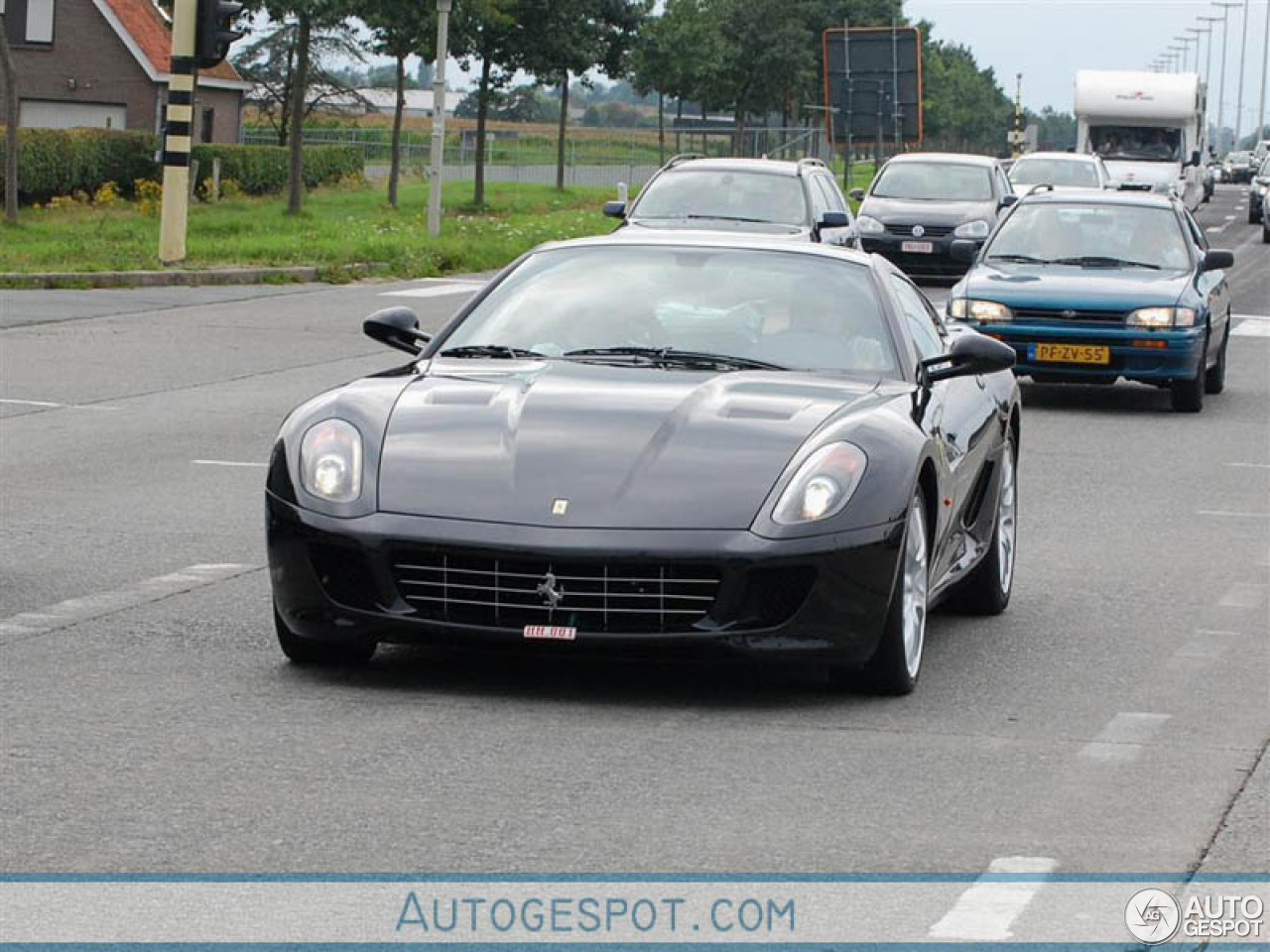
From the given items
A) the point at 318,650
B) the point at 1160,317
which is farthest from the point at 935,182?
the point at 318,650

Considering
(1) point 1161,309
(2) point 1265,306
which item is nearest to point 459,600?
(1) point 1161,309

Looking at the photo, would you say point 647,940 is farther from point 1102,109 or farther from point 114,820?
point 1102,109

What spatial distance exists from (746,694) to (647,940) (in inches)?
106

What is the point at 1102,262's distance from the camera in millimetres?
18906

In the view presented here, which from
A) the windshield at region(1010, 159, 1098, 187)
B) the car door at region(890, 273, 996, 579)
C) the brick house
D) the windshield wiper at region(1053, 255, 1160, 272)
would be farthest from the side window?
the brick house

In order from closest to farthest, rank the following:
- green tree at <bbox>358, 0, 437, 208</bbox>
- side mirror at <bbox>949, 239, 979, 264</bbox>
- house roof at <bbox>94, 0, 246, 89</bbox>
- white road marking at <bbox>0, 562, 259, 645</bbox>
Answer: white road marking at <bbox>0, 562, 259, 645</bbox> < side mirror at <bbox>949, 239, 979, 264</bbox> < green tree at <bbox>358, 0, 437, 208</bbox> < house roof at <bbox>94, 0, 246, 89</bbox>

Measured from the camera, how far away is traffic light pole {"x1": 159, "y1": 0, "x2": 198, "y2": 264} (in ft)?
89.7

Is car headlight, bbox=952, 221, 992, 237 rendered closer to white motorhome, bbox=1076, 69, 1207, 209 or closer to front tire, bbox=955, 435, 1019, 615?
front tire, bbox=955, 435, 1019, 615

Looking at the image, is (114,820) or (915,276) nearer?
(114,820)

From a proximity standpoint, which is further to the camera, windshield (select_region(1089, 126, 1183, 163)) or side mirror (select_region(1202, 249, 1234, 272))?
windshield (select_region(1089, 126, 1183, 163))

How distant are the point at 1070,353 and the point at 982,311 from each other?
0.70 metres

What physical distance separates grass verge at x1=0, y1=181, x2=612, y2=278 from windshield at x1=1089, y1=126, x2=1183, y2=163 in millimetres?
11043

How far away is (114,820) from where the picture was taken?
17.8 ft

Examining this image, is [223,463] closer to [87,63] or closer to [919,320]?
[919,320]
